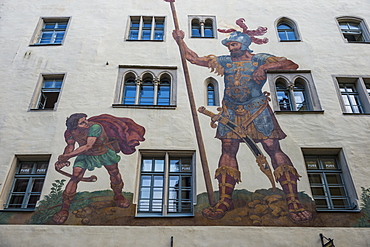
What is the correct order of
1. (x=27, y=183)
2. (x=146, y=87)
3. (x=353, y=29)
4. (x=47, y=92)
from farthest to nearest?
(x=353, y=29) → (x=146, y=87) → (x=47, y=92) → (x=27, y=183)

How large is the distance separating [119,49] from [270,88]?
16.3ft

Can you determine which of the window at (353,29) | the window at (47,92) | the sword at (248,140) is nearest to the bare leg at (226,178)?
the sword at (248,140)

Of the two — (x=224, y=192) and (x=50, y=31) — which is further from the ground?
(x=50, y=31)

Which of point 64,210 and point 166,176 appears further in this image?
point 166,176

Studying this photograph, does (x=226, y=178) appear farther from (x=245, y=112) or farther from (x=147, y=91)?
(x=147, y=91)

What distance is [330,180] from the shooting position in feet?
31.3

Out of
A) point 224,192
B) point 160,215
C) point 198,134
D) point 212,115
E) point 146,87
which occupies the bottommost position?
point 160,215

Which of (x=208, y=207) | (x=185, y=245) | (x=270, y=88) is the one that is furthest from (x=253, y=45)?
(x=185, y=245)

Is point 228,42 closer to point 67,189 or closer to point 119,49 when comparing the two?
point 119,49

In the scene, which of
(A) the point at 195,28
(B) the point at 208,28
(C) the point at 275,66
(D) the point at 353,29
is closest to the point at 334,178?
(C) the point at 275,66

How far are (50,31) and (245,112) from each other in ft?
24.6

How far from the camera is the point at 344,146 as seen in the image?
9922mm

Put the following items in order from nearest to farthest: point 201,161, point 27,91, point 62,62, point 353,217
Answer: point 353,217 < point 201,161 < point 27,91 < point 62,62

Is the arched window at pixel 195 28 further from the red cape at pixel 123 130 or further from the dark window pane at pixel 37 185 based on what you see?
the dark window pane at pixel 37 185
